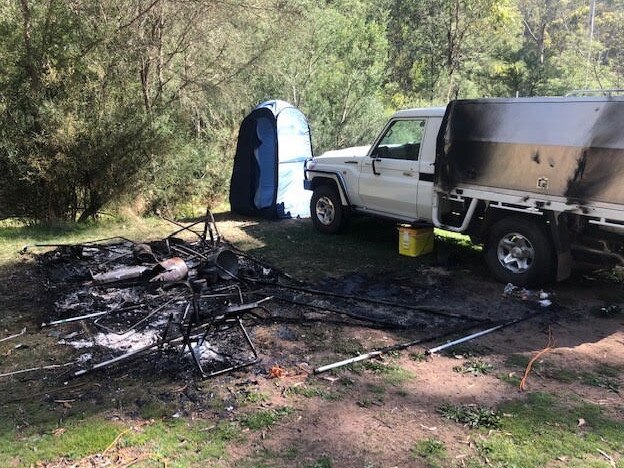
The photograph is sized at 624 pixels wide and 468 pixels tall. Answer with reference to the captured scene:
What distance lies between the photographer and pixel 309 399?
3.81 m

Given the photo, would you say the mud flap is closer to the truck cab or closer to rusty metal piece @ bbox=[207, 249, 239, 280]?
the truck cab

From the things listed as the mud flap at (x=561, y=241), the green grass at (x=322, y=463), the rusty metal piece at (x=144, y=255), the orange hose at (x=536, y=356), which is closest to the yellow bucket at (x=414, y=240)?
the mud flap at (x=561, y=241)

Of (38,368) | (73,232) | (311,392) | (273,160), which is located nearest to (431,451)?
(311,392)

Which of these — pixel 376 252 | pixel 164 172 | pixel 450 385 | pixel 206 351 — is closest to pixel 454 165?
pixel 376 252

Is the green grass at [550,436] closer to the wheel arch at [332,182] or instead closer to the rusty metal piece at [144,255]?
the rusty metal piece at [144,255]

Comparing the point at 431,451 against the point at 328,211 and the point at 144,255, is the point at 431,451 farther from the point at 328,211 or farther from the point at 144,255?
the point at 328,211

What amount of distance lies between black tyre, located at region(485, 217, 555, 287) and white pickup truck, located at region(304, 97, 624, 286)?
0.04 feet

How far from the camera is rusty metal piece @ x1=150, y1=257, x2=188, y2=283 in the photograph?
19.8 ft

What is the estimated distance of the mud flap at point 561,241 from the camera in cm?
588

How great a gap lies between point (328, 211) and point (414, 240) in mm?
1889

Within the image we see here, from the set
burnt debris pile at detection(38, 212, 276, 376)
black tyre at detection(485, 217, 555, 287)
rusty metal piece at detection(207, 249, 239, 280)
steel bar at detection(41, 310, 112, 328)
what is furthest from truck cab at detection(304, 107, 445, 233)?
steel bar at detection(41, 310, 112, 328)

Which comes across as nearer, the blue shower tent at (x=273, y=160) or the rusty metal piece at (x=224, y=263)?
the rusty metal piece at (x=224, y=263)

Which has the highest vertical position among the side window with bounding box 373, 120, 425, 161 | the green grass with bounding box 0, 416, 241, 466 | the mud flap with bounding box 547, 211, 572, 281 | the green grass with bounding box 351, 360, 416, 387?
the side window with bounding box 373, 120, 425, 161

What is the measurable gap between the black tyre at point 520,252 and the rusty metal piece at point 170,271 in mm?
3678
